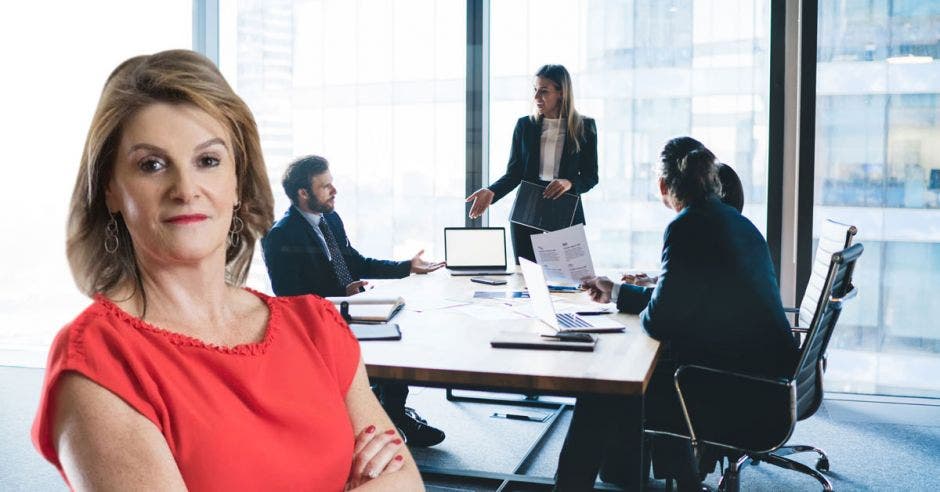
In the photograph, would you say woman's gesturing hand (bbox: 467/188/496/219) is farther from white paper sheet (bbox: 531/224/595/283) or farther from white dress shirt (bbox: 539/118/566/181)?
white paper sheet (bbox: 531/224/595/283)

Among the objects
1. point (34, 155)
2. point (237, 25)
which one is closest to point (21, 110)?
point (34, 155)

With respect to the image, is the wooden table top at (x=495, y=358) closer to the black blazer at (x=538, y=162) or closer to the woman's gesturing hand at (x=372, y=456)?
the woman's gesturing hand at (x=372, y=456)

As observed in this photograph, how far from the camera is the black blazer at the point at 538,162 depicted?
438cm

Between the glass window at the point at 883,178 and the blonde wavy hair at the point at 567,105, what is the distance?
4.76 feet

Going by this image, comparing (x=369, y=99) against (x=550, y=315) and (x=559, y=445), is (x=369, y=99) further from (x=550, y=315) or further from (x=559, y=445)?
(x=550, y=315)

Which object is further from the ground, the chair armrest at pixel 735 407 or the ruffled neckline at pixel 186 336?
the ruffled neckline at pixel 186 336

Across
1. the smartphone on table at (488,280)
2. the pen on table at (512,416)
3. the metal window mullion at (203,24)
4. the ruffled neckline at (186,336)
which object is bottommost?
the pen on table at (512,416)

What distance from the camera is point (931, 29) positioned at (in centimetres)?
443

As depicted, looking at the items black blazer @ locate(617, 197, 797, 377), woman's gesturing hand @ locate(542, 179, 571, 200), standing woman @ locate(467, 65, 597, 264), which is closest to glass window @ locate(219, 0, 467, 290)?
standing woman @ locate(467, 65, 597, 264)

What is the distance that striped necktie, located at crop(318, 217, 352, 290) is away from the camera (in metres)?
3.88

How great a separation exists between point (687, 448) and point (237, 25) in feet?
14.3

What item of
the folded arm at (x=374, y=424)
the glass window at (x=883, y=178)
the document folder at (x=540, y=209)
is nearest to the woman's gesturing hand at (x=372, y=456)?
the folded arm at (x=374, y=424)

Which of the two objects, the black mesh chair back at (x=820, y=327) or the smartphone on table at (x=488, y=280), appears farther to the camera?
the smartphone on table at (x=488, y=280)

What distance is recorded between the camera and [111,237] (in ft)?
4.33
